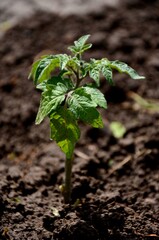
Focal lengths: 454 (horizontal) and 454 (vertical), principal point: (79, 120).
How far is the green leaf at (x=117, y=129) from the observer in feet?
10.8

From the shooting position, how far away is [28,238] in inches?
92.3

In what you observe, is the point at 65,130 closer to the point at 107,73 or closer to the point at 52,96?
the point at 52,96

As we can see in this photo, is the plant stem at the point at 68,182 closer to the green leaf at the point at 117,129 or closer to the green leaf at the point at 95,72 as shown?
the green leaf at the point at 95,72

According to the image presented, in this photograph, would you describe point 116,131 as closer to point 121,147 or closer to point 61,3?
point 121,147

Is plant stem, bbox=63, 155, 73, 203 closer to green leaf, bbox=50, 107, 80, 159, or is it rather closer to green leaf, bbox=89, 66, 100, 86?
green leaf, bbox=50, 107, 80, 159

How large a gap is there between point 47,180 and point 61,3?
2428mm

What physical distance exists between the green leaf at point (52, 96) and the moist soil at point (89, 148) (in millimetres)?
623

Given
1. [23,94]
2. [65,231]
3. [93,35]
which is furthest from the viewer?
[93,35]

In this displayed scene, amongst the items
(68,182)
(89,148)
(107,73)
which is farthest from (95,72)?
(89,148)

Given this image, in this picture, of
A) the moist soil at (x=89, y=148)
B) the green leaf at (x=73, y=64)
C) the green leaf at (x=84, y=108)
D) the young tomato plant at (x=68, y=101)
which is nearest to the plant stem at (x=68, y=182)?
the moist soil at (x=89, y=148)

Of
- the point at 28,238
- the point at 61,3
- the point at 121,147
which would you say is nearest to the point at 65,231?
the point at 28,238

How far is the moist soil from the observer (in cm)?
247

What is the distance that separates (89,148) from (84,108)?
3.50 ft

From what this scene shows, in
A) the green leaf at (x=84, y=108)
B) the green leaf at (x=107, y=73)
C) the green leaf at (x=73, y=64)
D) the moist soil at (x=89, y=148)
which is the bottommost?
the moist soil at (x=89, y=148)
